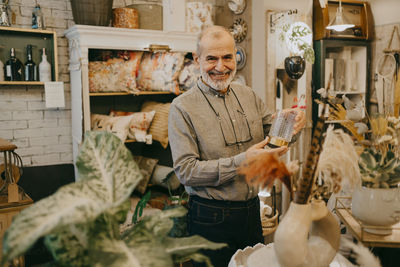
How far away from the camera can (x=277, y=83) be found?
3.80m

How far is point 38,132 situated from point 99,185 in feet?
9.34

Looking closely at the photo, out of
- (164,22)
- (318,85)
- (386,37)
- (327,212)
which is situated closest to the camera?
(327,212)

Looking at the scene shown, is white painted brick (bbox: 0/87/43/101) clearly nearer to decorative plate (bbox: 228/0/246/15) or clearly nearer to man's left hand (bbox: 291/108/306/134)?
decorative plate (bbox: 228/0/246/15)

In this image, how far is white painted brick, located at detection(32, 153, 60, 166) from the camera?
10.8ft

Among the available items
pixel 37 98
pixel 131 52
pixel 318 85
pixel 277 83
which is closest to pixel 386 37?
pixel 318 85

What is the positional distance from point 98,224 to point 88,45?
251cm

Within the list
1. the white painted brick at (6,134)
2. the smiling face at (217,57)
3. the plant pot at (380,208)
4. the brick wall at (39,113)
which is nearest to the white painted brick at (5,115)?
the brick wall at (39,113)

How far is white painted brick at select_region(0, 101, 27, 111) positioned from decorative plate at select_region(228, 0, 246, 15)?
7.34 ft

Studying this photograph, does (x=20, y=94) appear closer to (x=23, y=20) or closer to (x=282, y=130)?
(x=23, y=20)

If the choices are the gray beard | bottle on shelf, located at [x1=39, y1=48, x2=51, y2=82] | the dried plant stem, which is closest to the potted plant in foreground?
the dried plant stem

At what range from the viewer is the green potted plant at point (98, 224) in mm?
577

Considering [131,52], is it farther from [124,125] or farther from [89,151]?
[89,151]

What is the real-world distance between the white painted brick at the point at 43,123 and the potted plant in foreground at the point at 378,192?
2730mm

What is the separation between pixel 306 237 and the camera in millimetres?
1022
